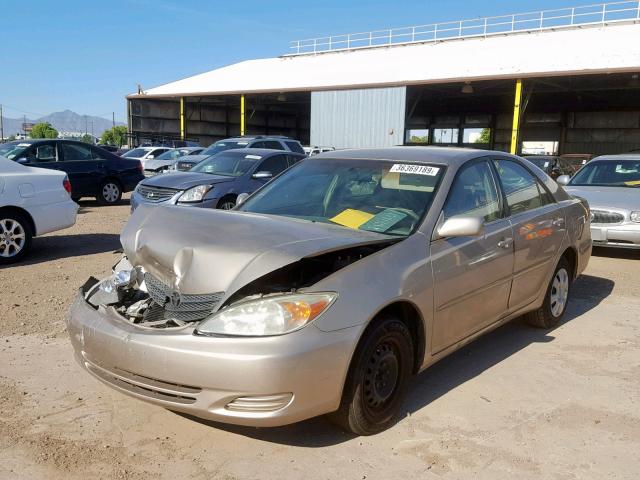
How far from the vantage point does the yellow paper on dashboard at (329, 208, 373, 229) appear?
3.74m

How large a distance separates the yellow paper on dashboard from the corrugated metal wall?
2208 centimetres

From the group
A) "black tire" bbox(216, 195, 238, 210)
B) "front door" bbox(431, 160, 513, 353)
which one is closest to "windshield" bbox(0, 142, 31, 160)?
"black tire" bbox(216, 195, 238, 210)

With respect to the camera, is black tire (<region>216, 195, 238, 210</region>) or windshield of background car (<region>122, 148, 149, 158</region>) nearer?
black tire (<region>216, 195, 238, 210</region>)

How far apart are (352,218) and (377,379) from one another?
1094 mm

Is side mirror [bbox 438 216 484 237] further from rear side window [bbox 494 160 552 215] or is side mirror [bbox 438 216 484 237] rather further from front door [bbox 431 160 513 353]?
rear side window [bbox 494 160 552 215]

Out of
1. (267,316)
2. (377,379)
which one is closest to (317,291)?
(267,316)

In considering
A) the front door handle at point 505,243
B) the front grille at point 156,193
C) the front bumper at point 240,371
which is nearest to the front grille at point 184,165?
the front grille at point 156,193

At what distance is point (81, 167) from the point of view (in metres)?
13.4

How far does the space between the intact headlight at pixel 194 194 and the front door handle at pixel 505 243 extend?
20.8 ft

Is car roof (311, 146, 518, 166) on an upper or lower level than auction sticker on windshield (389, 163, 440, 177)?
upper

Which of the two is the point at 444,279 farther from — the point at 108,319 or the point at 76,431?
the point at 76,431

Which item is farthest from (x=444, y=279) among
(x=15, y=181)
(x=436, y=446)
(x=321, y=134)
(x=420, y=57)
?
(x=420, y=57)

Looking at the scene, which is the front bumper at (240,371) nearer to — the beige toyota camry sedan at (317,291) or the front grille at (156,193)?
the beige toyota camry sedan at (317,291)

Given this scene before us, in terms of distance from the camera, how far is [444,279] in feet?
11.6
